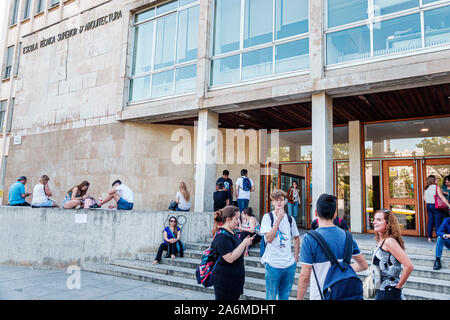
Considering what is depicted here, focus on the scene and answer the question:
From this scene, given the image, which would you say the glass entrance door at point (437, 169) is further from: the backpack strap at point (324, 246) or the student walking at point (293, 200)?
the backpack strap at point (324, 246)

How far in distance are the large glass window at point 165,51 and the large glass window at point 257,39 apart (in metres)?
0.94

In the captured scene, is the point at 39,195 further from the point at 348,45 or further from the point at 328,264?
the point at 348,45

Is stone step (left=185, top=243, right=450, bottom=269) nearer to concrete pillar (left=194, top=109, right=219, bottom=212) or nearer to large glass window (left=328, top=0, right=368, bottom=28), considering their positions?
concrete pillar (left=194, top=109, right=219, bottom=212)

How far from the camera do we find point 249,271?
6.87m

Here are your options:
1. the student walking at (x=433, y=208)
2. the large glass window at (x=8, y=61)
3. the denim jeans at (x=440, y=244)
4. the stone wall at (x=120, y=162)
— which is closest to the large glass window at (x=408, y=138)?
the student walking at (x=433, y=208)

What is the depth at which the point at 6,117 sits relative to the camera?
1986 cm

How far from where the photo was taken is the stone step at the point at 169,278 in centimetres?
543

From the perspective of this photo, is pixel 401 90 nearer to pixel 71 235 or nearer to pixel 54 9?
pixel 71 235

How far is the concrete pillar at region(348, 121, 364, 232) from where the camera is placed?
430 inches

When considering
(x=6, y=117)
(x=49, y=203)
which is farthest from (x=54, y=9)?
(x=49, y=203)

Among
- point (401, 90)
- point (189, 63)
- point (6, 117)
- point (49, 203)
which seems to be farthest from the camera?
point (6, 117)

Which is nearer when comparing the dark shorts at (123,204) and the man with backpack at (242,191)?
the dark shorts at (123,204)

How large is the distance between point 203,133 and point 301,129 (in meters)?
4.25

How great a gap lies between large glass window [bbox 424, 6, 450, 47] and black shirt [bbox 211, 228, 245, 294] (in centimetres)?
703
